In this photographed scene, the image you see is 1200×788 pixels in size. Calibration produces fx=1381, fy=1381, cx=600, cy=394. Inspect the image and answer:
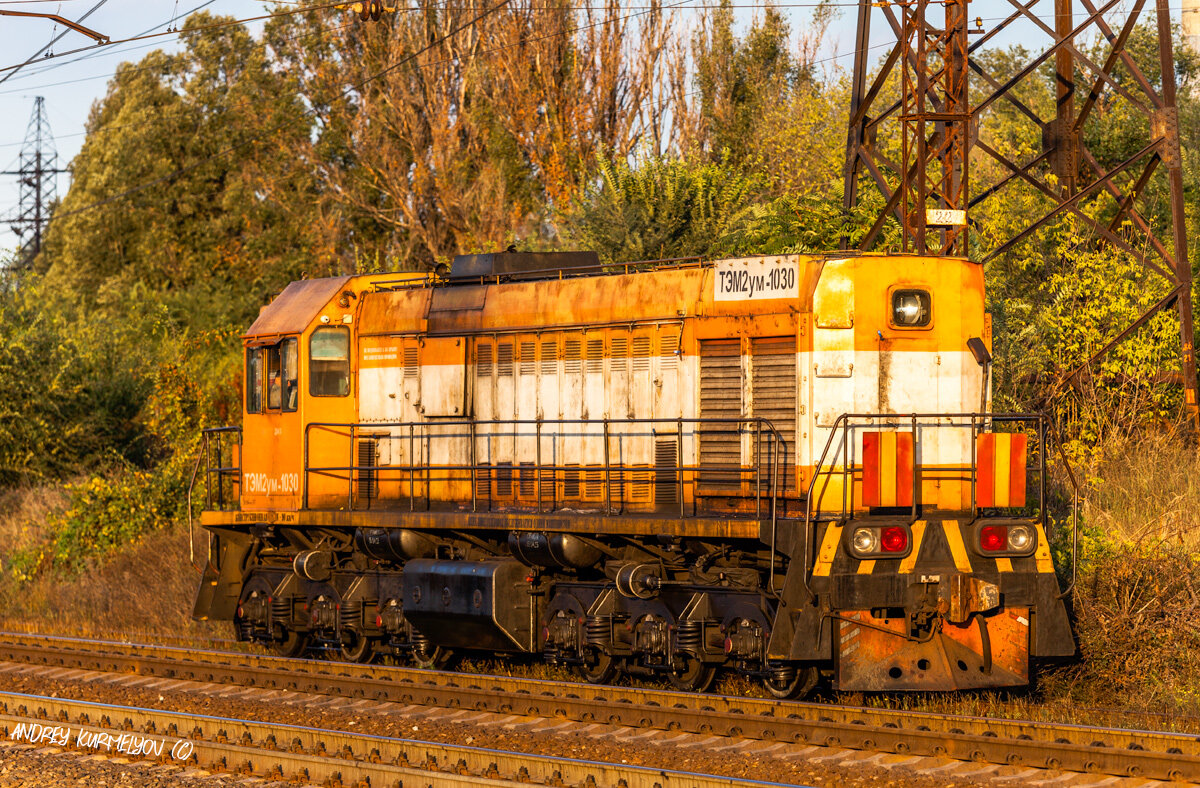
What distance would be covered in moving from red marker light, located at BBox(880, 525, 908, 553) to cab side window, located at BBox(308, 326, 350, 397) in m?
5.88

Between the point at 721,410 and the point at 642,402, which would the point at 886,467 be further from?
the point at 642,402

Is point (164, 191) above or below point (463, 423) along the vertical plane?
above

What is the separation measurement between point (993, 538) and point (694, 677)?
8.18ft

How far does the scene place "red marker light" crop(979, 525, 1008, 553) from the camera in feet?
32.7

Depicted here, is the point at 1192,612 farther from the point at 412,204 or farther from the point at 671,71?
the point at 412,204

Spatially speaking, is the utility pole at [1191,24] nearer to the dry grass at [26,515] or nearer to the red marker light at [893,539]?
the dry grass at [26,515]

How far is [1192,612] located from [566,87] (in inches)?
954

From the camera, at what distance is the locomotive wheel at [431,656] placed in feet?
41.9

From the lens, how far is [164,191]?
131 ft

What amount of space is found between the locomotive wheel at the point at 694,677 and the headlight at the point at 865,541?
1.67 meters

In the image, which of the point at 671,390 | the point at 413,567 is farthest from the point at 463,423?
the point at 671,390

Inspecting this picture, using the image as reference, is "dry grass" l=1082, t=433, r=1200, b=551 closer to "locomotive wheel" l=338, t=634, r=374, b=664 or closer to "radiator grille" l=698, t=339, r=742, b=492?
"radiator grille" l=698, t=339, r=742, b=492

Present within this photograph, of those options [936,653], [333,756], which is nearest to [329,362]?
[333,756]

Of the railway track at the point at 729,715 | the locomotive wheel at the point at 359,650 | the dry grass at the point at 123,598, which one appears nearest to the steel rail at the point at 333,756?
the railway track at the point at 729,715
